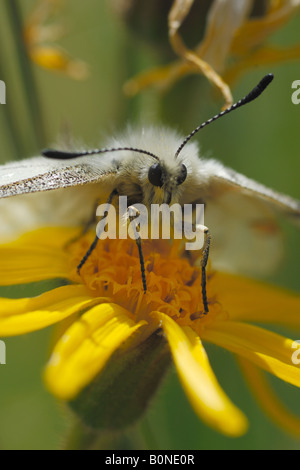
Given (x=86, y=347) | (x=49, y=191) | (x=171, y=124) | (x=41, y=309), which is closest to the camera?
(x=86, y=347)

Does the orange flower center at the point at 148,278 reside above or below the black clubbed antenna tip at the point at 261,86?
below

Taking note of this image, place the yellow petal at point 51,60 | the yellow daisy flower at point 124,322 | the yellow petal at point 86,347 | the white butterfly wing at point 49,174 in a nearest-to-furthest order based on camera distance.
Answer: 1. the yellow petal at point 86,347
2. the yellow daisy flower at point 124,322
3. the white butterfly wing at point 49,174
4. the yellow petal at point 51,60

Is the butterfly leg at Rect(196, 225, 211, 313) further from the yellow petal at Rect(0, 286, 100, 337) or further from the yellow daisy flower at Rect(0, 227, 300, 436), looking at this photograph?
the yellow petal at Rect(0, 286, 100, 337)

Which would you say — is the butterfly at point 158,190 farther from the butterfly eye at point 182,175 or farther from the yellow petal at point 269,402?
the yellow petal at point 269,402

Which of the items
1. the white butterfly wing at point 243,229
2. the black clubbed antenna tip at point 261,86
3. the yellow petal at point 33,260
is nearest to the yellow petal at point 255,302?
the white butterfly wing at point 243,229

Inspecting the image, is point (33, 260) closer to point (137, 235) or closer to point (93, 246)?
point (93, 246)

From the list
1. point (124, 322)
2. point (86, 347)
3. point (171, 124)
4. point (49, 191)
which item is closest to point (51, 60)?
point (171, 124)
